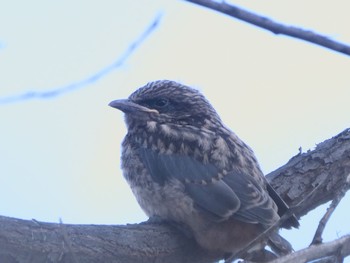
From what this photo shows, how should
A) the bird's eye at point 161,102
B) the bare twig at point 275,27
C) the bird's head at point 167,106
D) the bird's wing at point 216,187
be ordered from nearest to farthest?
the bare twig at point 275,27 → the bird's wing at point 216,187 → the bird's head at point 167,106 → the bird's eye at point 161,102

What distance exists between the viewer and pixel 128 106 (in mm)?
5906

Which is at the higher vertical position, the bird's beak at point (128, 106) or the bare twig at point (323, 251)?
the bird's beak at point (128, 106)

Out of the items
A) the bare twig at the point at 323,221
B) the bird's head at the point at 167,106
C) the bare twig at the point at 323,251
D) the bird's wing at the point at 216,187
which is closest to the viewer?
the bare twig at the point at 323,251

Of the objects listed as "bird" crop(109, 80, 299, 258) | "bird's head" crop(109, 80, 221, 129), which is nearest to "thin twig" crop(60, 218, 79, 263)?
"bird" crop(109, 80, 299, 258)

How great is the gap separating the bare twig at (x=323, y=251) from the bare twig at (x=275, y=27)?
94 centimetres

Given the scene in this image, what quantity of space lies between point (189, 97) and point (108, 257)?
206 cm

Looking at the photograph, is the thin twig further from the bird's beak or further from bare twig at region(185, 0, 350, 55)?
bare twig at region(185, 0, 350, 55)

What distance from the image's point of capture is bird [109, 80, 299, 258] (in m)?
4.89

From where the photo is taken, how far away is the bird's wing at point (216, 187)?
481 centimetres

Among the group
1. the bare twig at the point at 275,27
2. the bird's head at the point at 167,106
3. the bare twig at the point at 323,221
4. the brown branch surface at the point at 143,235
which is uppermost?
the bird's head at the point at 167,106

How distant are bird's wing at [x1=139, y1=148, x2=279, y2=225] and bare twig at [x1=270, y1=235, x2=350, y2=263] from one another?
1.85 metres

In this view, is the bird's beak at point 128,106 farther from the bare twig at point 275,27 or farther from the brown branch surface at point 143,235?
the bare twig at point 275,27

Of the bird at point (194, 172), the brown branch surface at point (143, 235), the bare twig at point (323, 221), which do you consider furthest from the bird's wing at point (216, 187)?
the bare twig at point (323, 221)

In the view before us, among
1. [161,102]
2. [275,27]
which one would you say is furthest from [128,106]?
[275,27]
